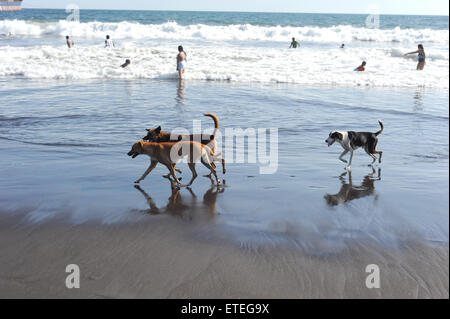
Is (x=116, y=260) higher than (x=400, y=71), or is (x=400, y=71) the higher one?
(x=400, y=71)

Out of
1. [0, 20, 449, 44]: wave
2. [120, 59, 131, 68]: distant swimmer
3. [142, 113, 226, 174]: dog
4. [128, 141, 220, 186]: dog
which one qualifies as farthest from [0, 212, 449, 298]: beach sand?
[0, 20, 449, 44]: wave

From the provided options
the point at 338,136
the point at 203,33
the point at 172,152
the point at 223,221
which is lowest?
the point at 223,221

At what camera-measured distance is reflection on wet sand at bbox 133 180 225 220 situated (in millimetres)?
5594

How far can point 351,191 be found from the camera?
6.43 meters

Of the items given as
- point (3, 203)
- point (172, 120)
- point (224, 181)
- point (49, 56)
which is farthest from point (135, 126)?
point (49, 56)

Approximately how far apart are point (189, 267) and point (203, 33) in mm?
45198

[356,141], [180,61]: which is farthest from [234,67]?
[356,141]

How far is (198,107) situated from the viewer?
1331cm

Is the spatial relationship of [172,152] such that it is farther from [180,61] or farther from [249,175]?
[180,61]

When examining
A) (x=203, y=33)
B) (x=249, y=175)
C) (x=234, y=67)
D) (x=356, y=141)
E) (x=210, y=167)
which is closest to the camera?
(x=210, y=167)

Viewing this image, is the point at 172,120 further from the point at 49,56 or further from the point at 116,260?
the point at 49,56

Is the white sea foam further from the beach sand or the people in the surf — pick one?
the beach sand

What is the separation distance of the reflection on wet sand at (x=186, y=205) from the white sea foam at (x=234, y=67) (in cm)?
1406

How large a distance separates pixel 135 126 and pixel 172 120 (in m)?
1.07
